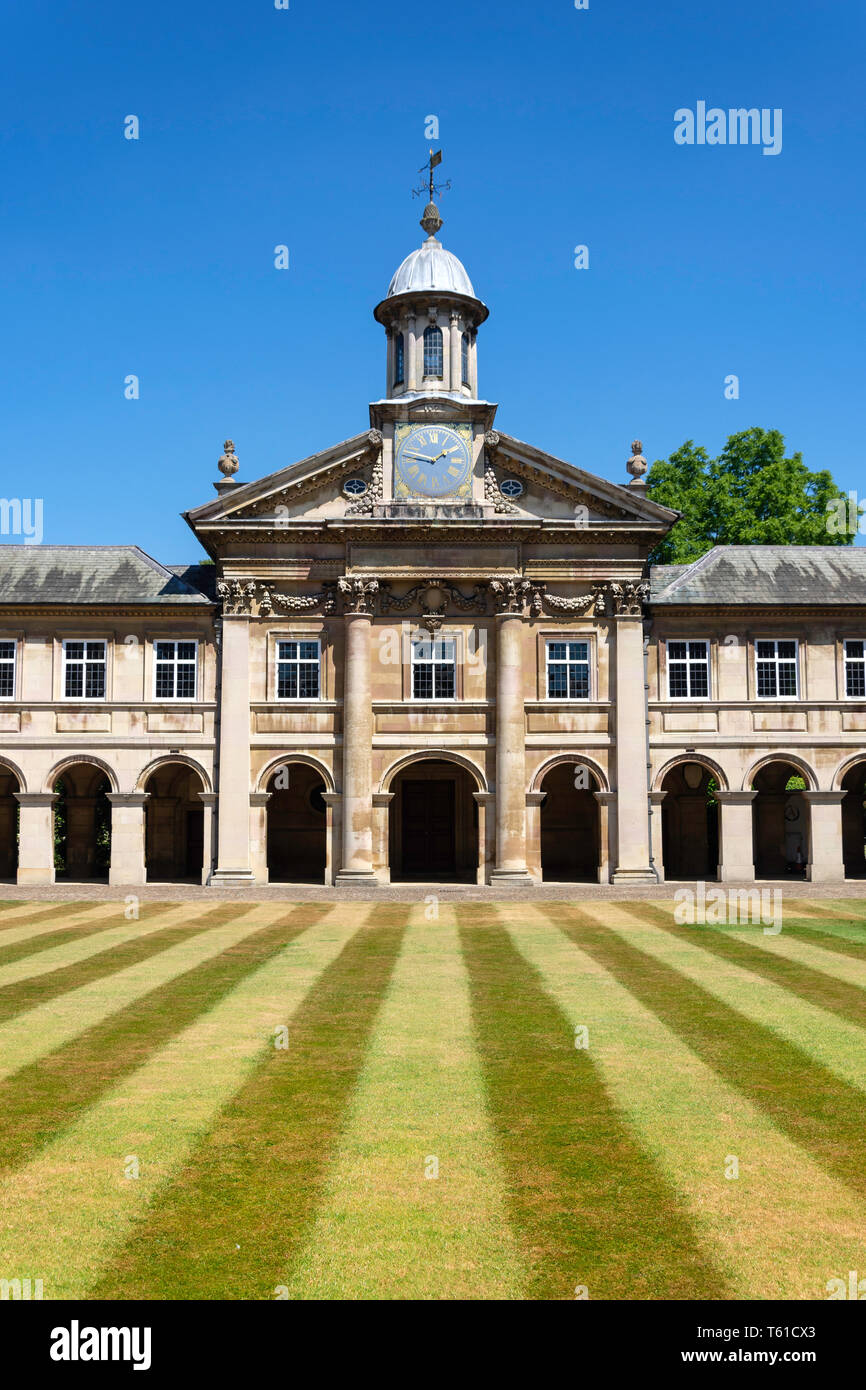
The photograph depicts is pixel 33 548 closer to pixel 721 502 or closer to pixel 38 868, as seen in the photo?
pixel 38 868

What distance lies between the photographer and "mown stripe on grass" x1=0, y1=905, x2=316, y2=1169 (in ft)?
35.1

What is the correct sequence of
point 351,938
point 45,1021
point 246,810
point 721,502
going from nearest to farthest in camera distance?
point 45,1021 → point 351,938 → point 246,810 → point 721,502

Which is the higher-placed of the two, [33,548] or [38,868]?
[33,548]

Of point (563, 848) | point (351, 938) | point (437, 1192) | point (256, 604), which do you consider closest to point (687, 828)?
point (563, 848)

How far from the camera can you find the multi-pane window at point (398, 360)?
43.6 meters

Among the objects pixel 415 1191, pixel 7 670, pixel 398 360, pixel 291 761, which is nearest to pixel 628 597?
pixel 291 761

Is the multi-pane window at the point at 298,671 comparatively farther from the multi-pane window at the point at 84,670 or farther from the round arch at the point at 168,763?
the multi-pane window at the point at 84,670

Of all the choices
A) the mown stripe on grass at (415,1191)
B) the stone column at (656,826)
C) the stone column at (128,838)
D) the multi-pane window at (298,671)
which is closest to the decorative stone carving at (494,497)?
the multi-pane window at (298,671)

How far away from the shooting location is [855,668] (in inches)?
1635

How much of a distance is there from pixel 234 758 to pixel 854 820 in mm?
25183

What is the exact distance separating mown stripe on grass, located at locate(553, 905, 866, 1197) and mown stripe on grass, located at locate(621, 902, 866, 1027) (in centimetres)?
45

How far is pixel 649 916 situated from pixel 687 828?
1763 cm

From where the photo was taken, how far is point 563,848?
4591cm

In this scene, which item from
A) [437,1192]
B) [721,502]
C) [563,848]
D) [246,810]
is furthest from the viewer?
[721,502]
